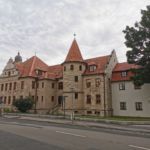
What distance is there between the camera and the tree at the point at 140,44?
36250 millimetres

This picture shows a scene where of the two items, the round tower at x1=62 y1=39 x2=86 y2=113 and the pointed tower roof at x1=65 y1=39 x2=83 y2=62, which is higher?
the pointed tower roof at x1=65 y1=39 x2=83 y2=62

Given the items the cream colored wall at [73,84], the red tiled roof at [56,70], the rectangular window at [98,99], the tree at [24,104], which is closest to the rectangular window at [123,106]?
the rectangular window at [98,99]

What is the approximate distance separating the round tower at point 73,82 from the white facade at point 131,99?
22.9ft

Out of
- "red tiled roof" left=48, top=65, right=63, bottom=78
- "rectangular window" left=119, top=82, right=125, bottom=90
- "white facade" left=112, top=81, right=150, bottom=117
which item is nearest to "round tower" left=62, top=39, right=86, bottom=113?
"red tiled roof" left=48, top=65, right=63, bottom=78

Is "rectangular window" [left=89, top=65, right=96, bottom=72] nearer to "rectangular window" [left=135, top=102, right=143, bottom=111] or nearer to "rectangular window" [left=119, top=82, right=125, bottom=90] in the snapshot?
"rectangular window" [left=119, top=82, right=125, bottom=90]

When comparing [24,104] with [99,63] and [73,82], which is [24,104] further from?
[99,63]

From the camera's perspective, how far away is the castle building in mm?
44188

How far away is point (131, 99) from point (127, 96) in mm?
997

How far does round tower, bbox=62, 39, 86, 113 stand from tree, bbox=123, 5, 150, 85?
40.9 ft

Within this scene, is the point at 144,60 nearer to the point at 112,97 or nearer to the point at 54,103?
the point at 112,97

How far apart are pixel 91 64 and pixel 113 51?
6032 mm

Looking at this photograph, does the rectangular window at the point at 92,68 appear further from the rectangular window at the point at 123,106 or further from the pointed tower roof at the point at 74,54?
the rectangular window at the point at 123,106

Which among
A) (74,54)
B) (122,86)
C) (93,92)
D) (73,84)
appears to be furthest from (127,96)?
(74,54)

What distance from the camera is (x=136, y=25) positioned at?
3859cm
